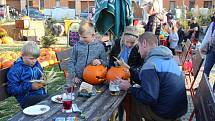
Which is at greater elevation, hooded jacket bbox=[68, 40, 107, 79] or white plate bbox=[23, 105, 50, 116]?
hooded jacket bbox=[68, 40, 107, 79]

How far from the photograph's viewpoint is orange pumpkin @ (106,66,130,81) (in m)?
4.32

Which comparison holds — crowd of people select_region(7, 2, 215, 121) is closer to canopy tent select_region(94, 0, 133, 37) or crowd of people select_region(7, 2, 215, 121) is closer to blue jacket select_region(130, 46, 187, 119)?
blue jacket select_region(130, 46, 187, 119)

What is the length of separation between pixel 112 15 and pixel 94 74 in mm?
1364

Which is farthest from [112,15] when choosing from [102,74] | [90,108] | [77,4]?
[77,4]

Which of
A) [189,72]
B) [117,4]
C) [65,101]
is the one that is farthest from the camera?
[189,72]

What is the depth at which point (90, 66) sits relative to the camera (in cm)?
452

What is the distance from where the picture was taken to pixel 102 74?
4.41 meters

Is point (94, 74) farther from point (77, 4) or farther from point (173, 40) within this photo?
point (77, 4)

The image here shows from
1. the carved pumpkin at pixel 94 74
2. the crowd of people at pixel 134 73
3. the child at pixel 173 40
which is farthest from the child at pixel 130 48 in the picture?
the child at pixel 173 40

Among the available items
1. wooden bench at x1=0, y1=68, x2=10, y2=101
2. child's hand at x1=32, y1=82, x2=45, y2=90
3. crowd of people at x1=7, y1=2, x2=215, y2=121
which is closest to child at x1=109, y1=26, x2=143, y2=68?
crowd of people at x1=7, y1=2, x2=215, y2=121

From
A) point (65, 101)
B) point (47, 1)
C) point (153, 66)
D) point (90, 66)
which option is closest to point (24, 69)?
point (90, 66)

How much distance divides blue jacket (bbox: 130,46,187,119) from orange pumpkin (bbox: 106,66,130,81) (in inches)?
19.0

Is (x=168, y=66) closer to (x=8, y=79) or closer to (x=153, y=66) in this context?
(x=153, y=66)

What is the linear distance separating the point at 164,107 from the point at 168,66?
46 cm
